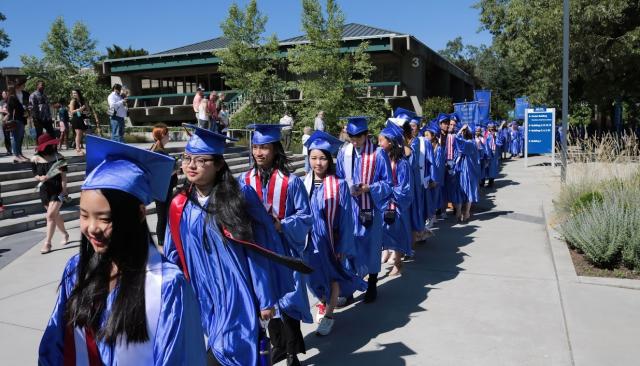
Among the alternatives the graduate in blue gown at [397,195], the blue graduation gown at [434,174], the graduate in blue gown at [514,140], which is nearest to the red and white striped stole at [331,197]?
the graduate in blue gown at [397,195]

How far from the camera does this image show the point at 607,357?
14.0 ft

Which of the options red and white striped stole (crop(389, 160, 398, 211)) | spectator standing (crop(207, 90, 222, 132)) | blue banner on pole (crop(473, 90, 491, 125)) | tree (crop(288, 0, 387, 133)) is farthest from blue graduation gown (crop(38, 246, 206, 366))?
blue banner on pole (crop(473, 90, 491, 125))

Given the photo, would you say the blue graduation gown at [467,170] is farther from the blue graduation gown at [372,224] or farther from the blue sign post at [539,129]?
the blue sign post at [539,129]

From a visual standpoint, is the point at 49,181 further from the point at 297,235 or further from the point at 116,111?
the point at 116,111

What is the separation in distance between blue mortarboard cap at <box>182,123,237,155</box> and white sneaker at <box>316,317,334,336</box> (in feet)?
7.43

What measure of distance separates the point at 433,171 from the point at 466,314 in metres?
4.10

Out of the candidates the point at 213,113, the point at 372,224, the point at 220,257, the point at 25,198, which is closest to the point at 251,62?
the point at 213,113

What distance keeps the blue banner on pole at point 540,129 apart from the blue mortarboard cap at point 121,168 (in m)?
21.0

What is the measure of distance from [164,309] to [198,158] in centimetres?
153

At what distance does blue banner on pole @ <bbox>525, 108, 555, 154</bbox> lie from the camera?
20.9m

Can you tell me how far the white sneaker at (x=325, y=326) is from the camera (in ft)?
16.1

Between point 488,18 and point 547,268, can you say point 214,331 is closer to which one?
point 547,268

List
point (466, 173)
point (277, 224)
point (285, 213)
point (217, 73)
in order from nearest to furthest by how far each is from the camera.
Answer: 1. point (277, 224)
2. point (285, 213)
3. point (466, 173)
4. point (217, 73)

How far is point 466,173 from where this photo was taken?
1059 cm
